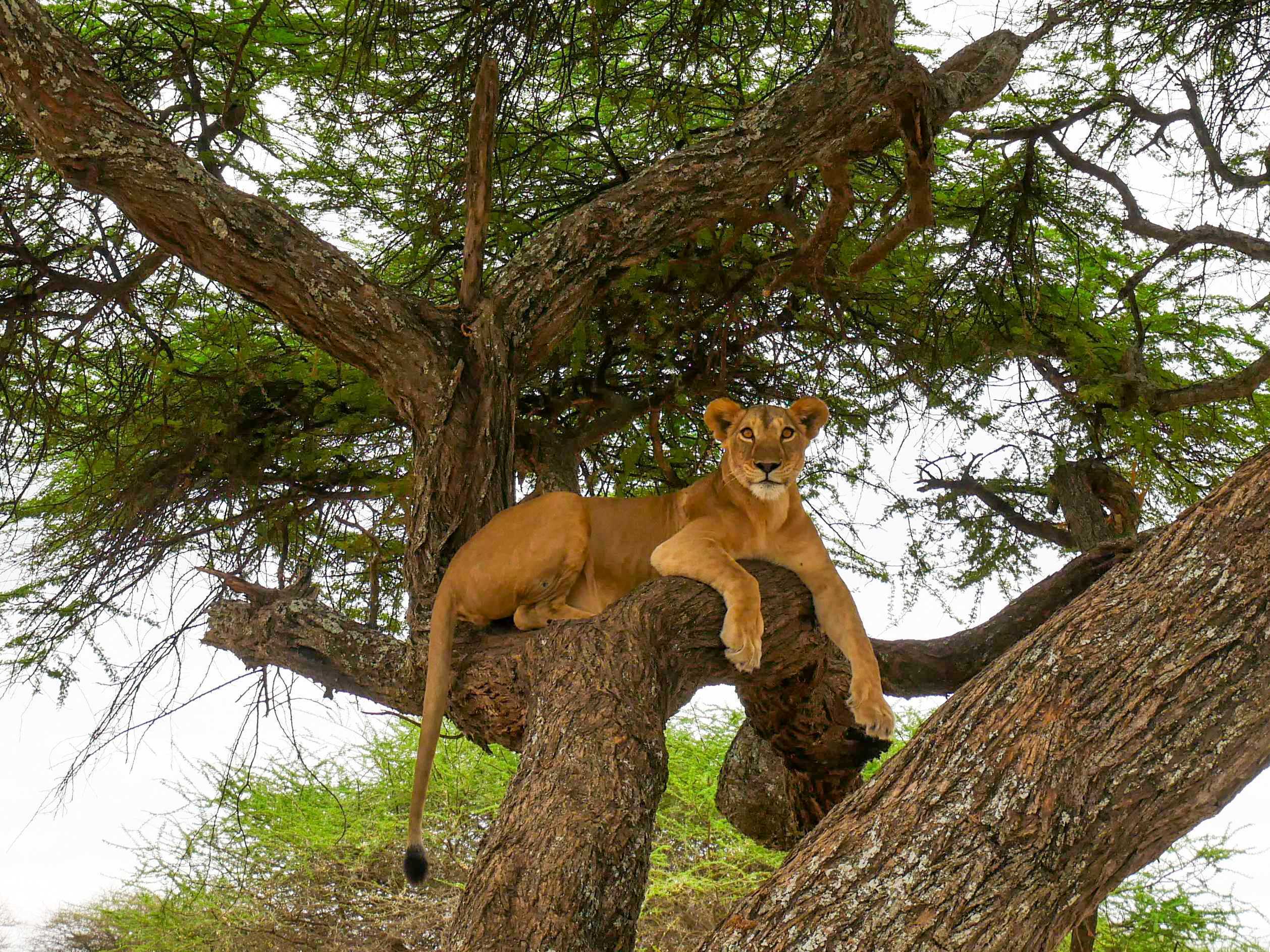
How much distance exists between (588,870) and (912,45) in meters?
5.05

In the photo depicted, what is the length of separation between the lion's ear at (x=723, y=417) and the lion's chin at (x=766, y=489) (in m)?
0.35

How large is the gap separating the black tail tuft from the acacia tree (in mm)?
576

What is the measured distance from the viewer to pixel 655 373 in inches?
278

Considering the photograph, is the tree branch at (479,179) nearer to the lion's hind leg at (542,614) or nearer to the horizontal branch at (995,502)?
the lion's hind leg at (542,614)

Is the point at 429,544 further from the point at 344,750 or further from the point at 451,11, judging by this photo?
the point at 344,750

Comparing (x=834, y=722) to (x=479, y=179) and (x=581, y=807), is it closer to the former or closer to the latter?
(x=581, y=807)

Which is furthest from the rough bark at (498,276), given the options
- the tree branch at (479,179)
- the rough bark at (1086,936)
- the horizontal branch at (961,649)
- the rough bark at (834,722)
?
the rough bark at (1086,936)

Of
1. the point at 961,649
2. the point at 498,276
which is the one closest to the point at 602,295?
the point at 498,276

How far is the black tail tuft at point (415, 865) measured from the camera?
13.1ft

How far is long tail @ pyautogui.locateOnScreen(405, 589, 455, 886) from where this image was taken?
13.2ft

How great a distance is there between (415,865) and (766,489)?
1.80 meters

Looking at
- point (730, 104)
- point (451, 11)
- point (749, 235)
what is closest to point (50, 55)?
point (451, 11)

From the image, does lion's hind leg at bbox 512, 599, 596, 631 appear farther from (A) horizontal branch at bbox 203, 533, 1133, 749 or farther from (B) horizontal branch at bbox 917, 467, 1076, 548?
(B) horizontal branch at bbox 917, 467, 1076, 548

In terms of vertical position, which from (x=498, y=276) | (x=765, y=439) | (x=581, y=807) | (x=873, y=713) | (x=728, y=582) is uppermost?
(x=498, y=276)
